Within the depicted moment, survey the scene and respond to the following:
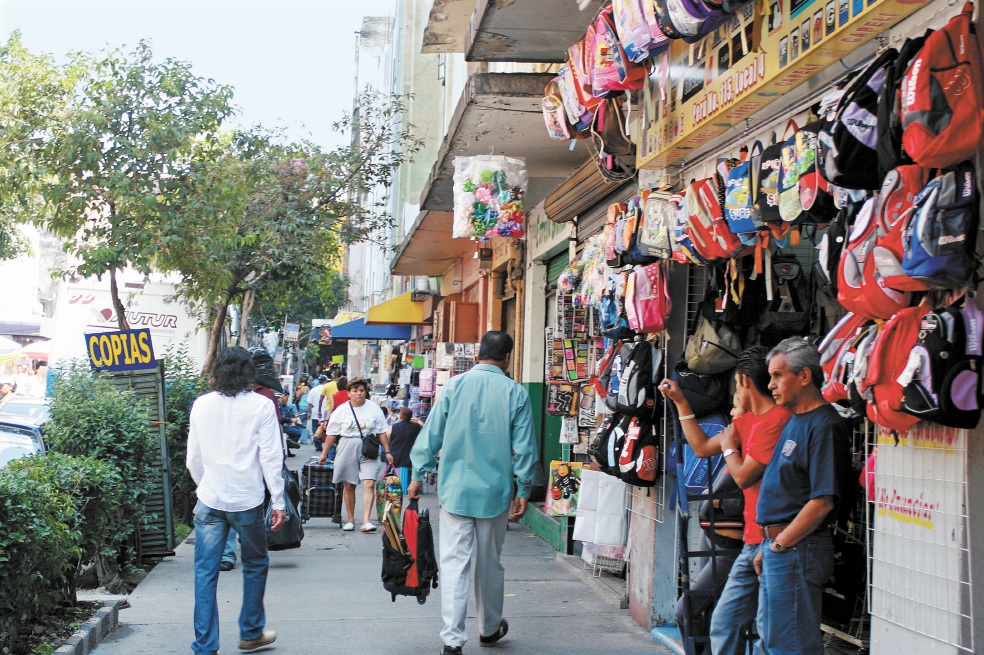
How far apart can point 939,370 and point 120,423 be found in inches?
278

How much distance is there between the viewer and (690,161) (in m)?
6.86

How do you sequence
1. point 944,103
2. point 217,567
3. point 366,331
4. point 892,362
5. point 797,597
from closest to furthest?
1. point 944,103
2. point 892,362
3. point 797,597
4. point 217,567
5. point 366,331

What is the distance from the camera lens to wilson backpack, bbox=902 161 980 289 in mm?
3439

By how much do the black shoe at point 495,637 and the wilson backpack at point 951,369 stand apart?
3637 millimetres

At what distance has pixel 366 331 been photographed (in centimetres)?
2620

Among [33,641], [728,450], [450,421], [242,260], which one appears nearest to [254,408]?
[450,421]

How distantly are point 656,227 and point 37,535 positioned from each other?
3860 millimetres

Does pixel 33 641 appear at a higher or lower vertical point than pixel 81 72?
lower

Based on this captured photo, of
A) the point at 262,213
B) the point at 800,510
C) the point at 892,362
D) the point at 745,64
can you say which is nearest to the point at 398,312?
the point at 262,213

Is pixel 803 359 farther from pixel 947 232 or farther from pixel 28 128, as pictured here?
pixel 28 128

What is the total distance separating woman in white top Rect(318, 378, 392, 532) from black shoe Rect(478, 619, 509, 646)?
236 inches

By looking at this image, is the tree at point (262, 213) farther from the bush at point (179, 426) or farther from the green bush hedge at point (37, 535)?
the green bush hedge at point (37, 535)

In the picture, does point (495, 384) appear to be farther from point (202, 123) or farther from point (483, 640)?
point (202, 123)

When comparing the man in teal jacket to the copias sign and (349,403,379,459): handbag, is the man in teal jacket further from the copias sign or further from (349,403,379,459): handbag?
(349,403,379,459): handbag
